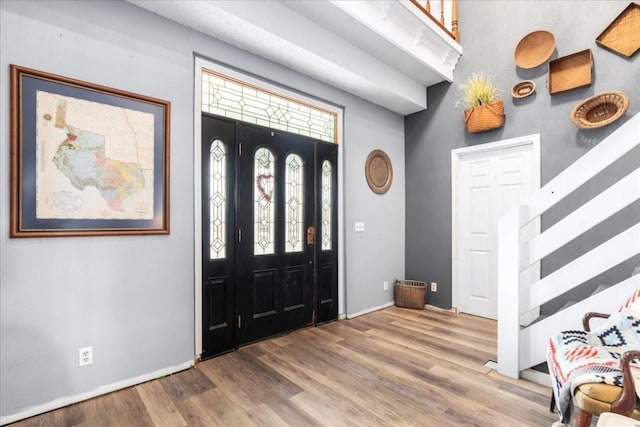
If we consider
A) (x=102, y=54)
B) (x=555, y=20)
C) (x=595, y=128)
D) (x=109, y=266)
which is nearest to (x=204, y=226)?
(x=109, y=266)

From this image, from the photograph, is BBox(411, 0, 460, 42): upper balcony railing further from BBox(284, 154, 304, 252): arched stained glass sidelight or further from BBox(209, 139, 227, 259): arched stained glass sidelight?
BBox(209, 139, 227, 259): arched stained glass sidelight

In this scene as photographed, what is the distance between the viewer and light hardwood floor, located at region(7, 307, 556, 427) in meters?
1.86

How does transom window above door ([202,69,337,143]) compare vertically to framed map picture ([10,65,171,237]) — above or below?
above

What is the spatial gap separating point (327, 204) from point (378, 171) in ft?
3.21

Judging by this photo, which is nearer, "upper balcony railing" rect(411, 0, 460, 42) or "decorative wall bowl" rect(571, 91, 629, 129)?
"decorative wall bowl" rect(571, 91, 629, 129)

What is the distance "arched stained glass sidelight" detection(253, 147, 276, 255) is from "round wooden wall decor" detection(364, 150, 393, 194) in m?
1.42

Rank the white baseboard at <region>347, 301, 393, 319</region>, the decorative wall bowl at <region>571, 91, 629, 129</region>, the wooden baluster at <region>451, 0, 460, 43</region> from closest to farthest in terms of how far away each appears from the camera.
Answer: the decorative wall bowl at <region>571, 91, 629, 129</region>
the white baseboard at <region>347, 301, 393, 319</region>
the wooden baluster at <region>451, 0, 460, 43</region>

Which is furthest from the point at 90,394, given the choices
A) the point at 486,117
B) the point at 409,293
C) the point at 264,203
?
the point at 486,117

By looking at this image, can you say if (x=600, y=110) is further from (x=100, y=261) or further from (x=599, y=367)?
(x=100, y=261)

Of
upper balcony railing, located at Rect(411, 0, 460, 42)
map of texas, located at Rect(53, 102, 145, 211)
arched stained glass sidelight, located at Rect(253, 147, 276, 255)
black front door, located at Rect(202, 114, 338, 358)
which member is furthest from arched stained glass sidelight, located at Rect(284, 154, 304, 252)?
upper balcony railing, located at Rect(411, 0, 460, 42)

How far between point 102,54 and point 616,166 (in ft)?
14.2

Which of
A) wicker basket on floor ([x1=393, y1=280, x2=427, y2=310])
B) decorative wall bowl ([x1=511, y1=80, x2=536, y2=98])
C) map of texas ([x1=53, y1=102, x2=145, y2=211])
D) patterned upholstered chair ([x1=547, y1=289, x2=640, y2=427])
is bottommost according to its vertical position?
wicker basket on floor ([x1=393, y1=280, x2=427, y2=310])

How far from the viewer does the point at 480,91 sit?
353 cm

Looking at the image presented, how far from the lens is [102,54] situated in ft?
6.91
